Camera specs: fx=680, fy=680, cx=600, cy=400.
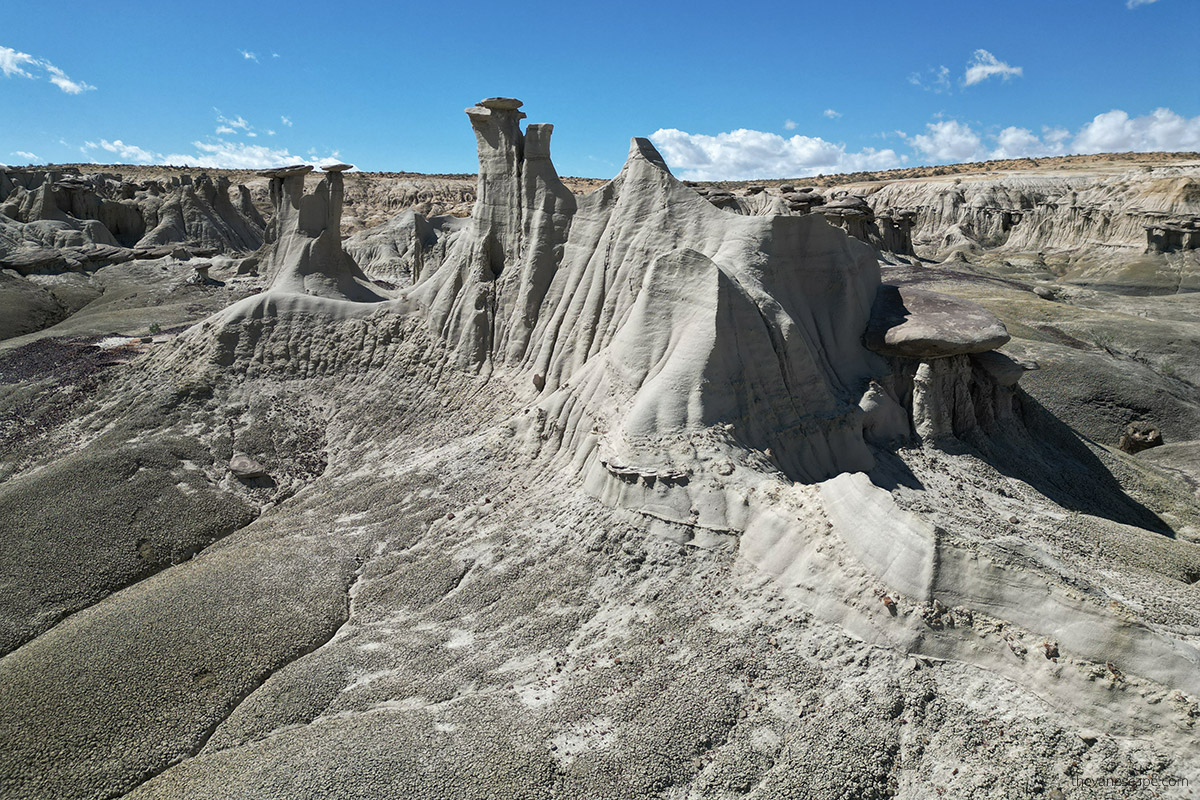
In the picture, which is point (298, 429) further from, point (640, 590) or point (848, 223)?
point (848, 223)

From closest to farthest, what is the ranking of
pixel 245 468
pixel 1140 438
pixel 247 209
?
1. pixel 245 468
2. pixel 1140 438
3. pixel 247 209

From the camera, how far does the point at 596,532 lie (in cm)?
1013

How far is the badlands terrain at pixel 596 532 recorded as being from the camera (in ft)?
22.2

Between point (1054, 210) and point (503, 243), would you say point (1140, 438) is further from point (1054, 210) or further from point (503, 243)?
point (1054, 210)

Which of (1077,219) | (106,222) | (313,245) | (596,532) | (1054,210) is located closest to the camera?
(596,532)

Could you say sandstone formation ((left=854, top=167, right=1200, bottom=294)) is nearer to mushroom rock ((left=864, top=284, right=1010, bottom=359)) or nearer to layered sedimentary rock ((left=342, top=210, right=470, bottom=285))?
mushroom rock ((left=864, top=284, right=1010, bottom=359))

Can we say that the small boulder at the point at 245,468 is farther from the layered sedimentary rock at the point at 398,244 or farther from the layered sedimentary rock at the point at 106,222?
the layered sedimentary rock at the point at 106,222

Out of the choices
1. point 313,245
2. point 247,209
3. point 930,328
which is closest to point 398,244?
point 247,209

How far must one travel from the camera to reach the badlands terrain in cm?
677

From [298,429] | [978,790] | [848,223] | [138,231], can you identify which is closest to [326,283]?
[298,429]

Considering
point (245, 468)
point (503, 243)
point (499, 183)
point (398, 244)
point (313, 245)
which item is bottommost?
point (245, 468)

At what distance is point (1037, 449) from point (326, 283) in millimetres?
21385

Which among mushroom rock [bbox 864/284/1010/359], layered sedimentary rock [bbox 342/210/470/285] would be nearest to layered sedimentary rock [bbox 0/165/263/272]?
layered sedimentary rock [bbox 342/210/470/285]

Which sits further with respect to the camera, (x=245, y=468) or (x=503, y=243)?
(x=503, y=243)
